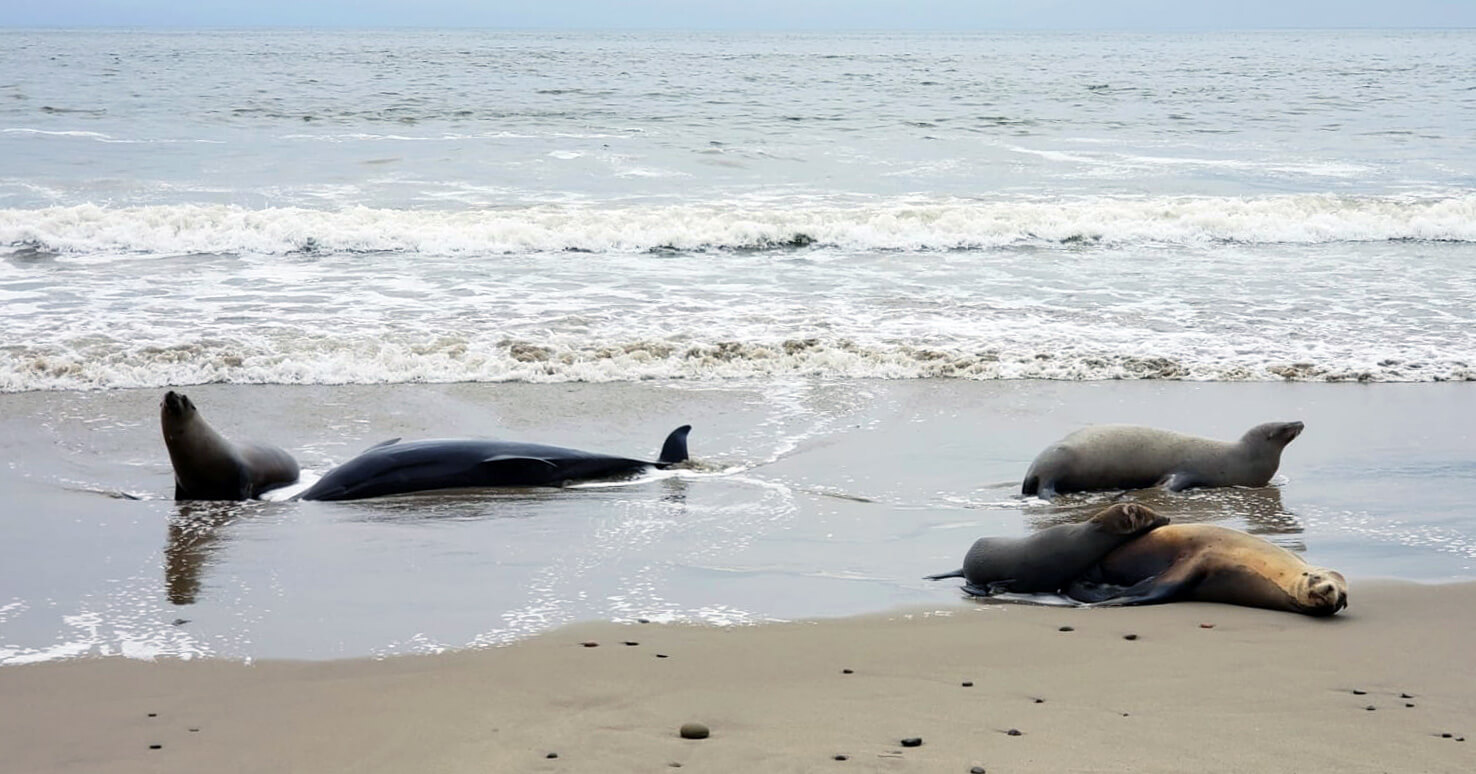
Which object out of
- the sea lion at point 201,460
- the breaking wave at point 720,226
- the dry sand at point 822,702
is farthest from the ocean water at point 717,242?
the dry sand at point 822,702

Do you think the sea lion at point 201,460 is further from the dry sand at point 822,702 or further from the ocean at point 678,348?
the dry sand at point 822,702

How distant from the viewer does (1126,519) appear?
5395mm

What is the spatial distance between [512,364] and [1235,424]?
15.7 ft

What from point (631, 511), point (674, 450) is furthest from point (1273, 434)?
point (631, 511)

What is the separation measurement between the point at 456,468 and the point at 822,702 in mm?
3380

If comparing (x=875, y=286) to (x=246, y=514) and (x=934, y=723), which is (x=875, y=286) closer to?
(x=246, y=514)

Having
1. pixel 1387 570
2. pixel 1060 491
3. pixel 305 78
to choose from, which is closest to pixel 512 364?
pixel 1060 491

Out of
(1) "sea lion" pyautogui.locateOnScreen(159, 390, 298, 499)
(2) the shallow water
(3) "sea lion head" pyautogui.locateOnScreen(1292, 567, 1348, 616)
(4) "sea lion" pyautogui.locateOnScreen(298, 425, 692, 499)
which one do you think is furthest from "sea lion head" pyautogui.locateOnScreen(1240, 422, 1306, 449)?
(1) "sea lion" pyautogui.locateOnScreen(159, 390, 298, 499)

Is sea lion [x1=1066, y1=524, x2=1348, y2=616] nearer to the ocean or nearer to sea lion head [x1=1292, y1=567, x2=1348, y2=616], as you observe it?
sea lion head [x1=1292, y1=567, x2=1348, y2=616]

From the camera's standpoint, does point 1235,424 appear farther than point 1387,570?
Yes

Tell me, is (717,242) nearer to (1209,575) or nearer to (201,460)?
(201,460)

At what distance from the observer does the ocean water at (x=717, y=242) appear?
10.3m

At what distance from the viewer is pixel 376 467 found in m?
6.84

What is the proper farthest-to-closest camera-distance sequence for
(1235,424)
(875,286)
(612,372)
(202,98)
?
(202,98)
(875,286)
(612,372)
(1235,424)
